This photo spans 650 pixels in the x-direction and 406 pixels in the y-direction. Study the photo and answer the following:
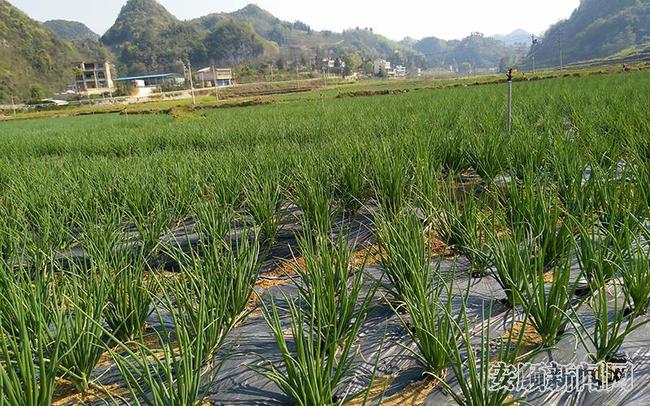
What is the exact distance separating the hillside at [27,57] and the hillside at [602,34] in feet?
300

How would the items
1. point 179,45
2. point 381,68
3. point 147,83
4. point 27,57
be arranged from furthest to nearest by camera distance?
point 179,45
point 381,68
point 147,83
point 27,57

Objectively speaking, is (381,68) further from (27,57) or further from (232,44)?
(27,57)

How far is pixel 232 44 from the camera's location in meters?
122

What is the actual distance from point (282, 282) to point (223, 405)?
112 cm

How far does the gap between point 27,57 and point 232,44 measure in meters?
58.6

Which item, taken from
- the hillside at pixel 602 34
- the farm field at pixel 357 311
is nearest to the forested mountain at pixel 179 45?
the hillside at pixel 602 34

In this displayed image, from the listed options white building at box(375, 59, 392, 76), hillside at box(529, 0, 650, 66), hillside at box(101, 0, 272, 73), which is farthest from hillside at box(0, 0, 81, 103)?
hillside at box(529, 0, 650, 66)

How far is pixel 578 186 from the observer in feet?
8.23

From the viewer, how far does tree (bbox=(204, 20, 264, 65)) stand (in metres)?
120

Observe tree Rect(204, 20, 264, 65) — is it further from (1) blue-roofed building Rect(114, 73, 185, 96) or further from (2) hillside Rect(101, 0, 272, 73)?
(1) blue-roofed building Rect(114, 73, 185, 96)

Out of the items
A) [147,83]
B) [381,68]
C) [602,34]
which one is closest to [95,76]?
[147,83]

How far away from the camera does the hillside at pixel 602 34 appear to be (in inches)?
3504

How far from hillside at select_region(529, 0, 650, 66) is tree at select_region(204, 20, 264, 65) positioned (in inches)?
2888

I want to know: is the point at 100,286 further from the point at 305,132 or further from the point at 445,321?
the point at 305,132
